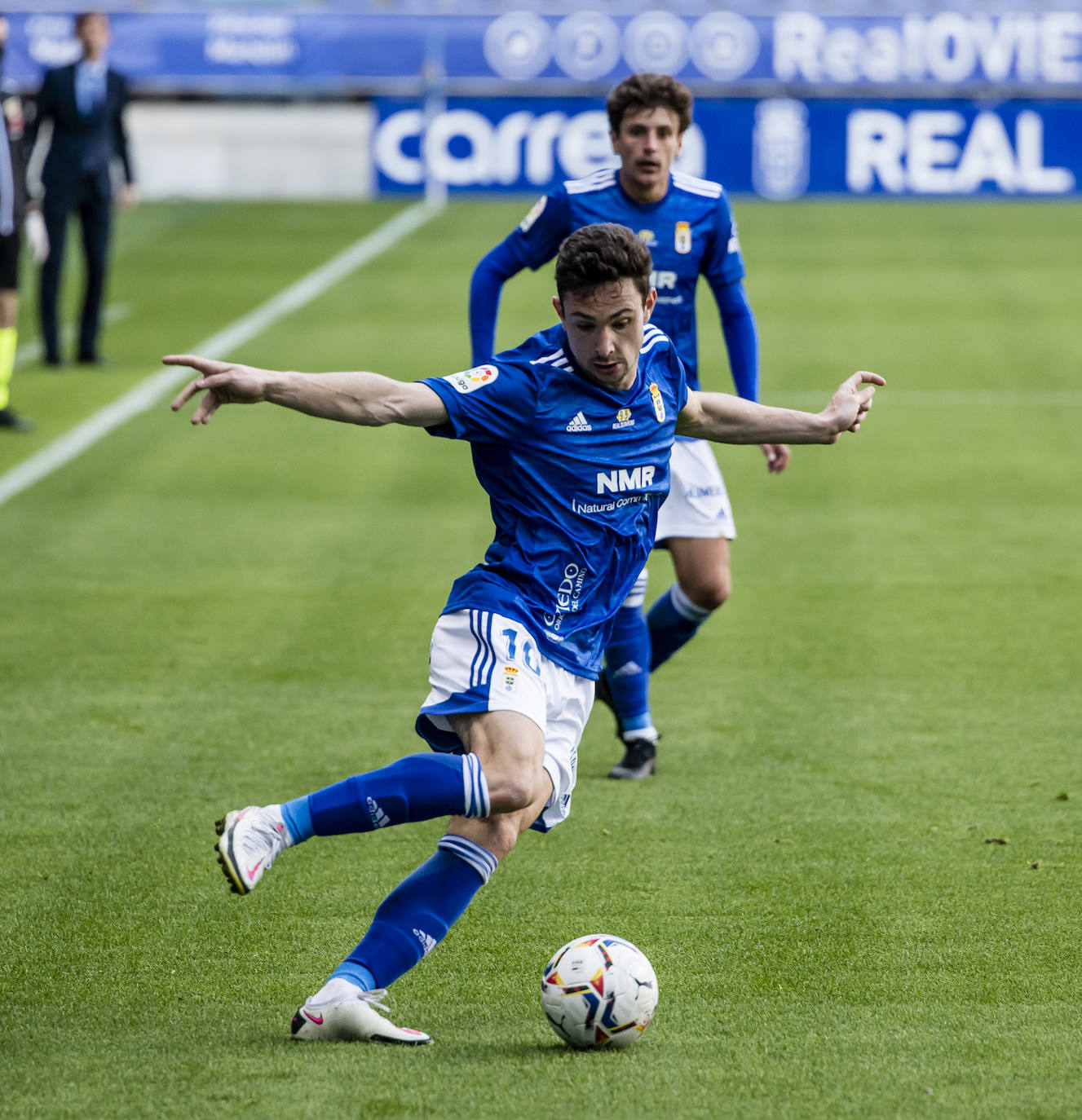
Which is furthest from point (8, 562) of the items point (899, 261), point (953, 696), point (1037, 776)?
point (899, 261)

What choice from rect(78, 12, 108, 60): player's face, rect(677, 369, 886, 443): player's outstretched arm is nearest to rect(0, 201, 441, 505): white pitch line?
rect(78, 12, 108, 60): player's face

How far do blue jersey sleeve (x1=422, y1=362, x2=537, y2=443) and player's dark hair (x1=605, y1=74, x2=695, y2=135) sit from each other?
85.0 inches

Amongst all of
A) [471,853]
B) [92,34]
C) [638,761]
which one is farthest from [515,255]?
[92,34]

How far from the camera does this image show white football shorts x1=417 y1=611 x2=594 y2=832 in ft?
12.8

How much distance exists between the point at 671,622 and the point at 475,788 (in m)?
2.74

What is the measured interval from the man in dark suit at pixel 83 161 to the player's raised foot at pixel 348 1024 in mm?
10621

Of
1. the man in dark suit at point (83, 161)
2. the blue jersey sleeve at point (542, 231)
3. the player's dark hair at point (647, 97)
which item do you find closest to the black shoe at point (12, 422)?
the man in dark suit at point (83, 161)

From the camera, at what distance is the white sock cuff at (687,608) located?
630cm

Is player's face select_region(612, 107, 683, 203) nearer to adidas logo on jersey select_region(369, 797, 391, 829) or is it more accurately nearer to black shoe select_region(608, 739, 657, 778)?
black shoe select_region(608, 739, 657, 778)

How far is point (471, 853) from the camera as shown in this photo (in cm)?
395

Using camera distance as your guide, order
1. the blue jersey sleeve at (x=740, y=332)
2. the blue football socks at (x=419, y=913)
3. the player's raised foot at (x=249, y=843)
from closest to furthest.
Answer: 1. the player's raised foot at (x=249, y=843)
2. the blue football socks at (x=419, y=913)
3. the blue jersey sleeve at (x=740, y=332)

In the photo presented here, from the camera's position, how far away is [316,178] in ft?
82.4

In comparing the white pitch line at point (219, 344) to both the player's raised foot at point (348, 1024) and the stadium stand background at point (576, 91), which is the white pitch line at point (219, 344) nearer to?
the stadium stand background at point (576, 91)

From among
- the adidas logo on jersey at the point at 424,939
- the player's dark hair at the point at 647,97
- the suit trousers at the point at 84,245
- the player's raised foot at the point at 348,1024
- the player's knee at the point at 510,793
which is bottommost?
the suit trousers at the point at 84,245
